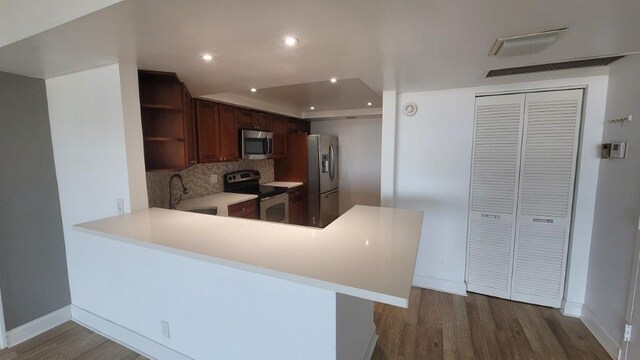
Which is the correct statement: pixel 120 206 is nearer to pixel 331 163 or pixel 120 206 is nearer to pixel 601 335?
pixel 331 163

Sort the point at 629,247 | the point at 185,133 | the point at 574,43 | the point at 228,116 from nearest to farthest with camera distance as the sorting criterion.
Answer: the point at 574,43, the point at 629,247, the point at 185,133, the point at 228,116

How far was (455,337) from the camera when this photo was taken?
6.84 feet

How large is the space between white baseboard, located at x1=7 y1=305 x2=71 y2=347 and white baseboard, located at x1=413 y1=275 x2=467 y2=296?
3232mm

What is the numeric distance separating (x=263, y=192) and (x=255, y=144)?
0.71 metres

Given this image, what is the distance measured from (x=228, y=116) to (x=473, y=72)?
2772 millimetres

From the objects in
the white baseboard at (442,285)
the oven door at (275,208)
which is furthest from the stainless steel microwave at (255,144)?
the white baseboard at (442,285)

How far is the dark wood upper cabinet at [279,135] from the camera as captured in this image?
4418mm

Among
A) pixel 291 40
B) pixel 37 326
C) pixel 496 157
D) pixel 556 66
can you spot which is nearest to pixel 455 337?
pixel 496 157

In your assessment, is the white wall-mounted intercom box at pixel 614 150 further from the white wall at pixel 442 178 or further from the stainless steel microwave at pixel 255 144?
the stainless steel microwave at pixel 255 144

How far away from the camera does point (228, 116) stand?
3480 millimetres

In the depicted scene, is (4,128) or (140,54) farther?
(4,128)

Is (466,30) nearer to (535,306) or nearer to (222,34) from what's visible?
(222,34)

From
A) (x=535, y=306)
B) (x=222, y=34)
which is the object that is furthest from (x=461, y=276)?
(x=222, y=34)

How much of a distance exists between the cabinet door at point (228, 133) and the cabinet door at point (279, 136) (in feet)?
2.90
